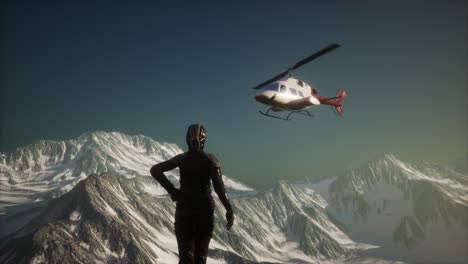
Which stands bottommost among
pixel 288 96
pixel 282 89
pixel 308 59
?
pixel 288 96

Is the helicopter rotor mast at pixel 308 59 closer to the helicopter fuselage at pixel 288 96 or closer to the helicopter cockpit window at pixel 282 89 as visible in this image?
the helicopter fuselage at pixel 288 96

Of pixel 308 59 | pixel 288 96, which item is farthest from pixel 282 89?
pixel 308 59

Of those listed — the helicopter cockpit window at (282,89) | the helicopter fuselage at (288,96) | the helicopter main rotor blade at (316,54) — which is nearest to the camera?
the helicopter main rotor blade at (316,54)

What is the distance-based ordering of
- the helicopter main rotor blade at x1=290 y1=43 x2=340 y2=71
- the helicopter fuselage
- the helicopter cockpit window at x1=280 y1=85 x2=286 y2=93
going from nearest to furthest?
the helicopter main rotor blade at x1=290 y1=43 x2=340 y2=71 < the helicopter fuselage < the helicopter cockpit window at x1=280 y1=85 x2=286 y2=93

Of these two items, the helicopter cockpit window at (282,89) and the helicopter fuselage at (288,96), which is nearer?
the helicopter fuselage at (288,96)

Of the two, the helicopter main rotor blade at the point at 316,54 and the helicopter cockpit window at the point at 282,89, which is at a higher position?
the helicopter main rotor blade at the point at 316,54

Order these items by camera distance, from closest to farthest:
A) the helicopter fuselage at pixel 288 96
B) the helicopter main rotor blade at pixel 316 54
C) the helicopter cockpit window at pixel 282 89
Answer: the helicopter main rotor blade at pixel 316 54, the helicopter fuselage at pixel 288 96, the helicopter cockpit window at pixel 282 89

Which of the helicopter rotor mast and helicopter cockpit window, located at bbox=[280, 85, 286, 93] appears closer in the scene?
the helicopter rotor mast

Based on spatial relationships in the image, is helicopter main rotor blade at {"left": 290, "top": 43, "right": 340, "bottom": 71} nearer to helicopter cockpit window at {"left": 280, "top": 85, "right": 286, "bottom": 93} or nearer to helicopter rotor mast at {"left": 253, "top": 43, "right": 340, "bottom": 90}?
helicopter rotor mast at {"left": 253, "top": 43, "right": 340, "bottom": 90}

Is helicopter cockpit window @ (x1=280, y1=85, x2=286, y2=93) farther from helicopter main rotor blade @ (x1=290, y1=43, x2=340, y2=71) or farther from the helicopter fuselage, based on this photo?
helicopter main rotor blade @ (x1=290, y1=43, x2=340, y2=71)

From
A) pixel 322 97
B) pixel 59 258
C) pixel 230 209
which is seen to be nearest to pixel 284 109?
pixel 322 97

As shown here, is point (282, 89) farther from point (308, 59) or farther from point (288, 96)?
point (308, 59)

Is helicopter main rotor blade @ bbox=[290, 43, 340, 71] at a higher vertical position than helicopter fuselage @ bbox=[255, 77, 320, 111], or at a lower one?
higher

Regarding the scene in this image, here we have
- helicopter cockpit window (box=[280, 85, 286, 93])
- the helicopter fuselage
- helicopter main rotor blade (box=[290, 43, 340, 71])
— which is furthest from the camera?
helicopter cockpit window (box=[280, 85, 286, 93])
